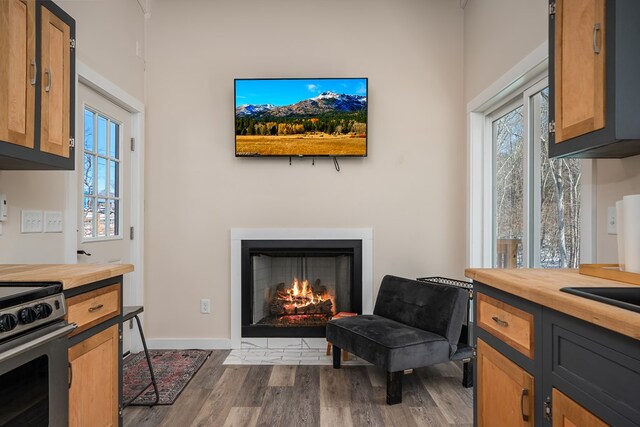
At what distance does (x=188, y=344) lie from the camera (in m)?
3.39

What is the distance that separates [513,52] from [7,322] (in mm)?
2933

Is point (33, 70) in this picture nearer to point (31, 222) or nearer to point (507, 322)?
point (31, 222)

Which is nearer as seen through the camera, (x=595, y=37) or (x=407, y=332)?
(x=595, y=37)

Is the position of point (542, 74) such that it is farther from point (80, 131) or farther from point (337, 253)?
point (80, 131)

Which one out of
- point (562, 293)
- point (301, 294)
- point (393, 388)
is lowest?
point (393, 388)

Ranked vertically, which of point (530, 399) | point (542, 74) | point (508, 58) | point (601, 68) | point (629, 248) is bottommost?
point (530, 399)

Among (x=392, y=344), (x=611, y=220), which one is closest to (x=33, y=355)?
(x=392, y=344)

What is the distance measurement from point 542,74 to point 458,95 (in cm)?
111

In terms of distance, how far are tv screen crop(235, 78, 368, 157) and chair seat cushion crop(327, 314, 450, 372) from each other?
56.9 inches

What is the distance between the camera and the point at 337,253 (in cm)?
342

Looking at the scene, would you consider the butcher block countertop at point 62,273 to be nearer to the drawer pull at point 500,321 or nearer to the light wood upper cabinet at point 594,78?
the drawer pull at point 500,321

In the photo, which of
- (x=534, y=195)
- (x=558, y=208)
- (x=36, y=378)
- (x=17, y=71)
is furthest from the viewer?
(x=534, y=195)

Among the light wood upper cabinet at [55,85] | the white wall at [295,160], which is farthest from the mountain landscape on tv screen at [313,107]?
the light wood upper cabinet at [55,85]

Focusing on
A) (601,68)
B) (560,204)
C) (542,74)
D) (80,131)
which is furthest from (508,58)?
(80,131)
